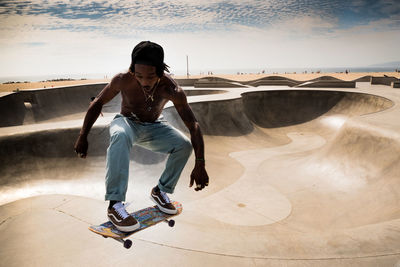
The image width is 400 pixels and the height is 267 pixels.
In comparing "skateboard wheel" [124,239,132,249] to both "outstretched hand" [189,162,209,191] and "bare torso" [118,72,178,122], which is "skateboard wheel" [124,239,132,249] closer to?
"outstretched hand" [189,162,209,191]

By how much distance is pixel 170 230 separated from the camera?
2943mm

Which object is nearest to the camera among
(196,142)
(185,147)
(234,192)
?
(196,142)

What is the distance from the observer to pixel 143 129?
3135 mm

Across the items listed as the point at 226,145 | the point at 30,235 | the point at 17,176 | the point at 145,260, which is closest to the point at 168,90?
the point at 145,260

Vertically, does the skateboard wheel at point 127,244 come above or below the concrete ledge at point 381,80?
above

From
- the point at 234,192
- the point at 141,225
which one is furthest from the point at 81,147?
the point at 234,192

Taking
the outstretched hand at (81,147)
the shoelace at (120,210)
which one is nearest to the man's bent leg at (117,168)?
the shoelace at (120,210)

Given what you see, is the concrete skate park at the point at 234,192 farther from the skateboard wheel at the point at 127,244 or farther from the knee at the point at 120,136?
the knee at the point at 120,136

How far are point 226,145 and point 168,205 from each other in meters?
9.09

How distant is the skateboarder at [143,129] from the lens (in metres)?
2.63

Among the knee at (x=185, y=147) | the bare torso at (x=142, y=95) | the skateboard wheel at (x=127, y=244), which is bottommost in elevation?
the skateboard wheel at (x=127, y=244)

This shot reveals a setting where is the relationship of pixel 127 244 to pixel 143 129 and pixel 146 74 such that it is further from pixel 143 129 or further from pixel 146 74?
pixel 146 74

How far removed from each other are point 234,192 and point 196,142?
5.31 metres

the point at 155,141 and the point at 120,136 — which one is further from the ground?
the point at 120,136
